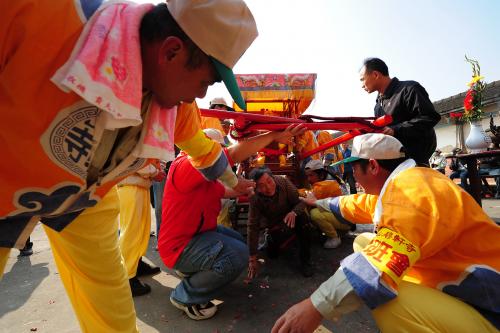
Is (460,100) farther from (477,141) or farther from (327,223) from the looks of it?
(327,223)

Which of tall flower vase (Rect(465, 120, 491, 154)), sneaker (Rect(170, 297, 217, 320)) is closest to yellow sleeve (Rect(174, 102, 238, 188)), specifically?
sneaker (Rect(170, 297, 217, 320))

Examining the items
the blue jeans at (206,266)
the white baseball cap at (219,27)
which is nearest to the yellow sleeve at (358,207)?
the blue jeans at (206,266)

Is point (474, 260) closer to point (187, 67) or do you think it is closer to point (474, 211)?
point (474, 211)

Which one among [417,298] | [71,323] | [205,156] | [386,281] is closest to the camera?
[386,281]

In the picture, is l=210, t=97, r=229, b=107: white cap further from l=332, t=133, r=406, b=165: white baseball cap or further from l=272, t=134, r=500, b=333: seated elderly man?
l=272, t=134, r=500, b=333: seated elderly man

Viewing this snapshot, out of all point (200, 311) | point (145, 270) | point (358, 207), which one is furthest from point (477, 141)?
point (145, 270)

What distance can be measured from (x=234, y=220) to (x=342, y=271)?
2.85 meters

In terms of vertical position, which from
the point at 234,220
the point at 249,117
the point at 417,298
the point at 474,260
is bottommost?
the point at 234,220

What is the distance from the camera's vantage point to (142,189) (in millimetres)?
2896

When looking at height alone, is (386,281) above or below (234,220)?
above

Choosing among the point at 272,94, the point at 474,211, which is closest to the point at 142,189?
the point at 474,211

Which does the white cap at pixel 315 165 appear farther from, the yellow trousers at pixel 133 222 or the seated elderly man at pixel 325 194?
the yellow trousers at pixel 133 222

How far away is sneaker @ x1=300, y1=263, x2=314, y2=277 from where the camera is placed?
9.50ft

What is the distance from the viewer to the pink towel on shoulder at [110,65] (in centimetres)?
81
